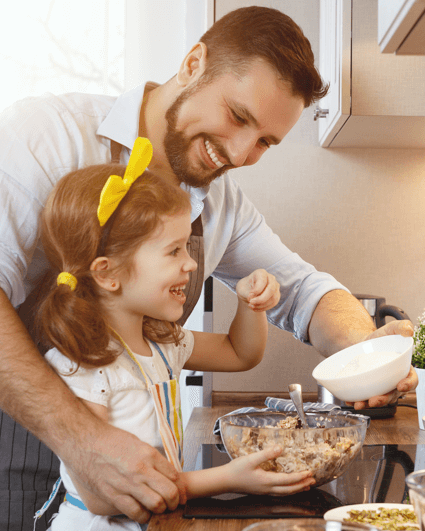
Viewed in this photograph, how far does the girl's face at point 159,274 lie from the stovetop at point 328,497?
269 mm

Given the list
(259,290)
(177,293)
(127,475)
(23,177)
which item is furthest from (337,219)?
(127,475)

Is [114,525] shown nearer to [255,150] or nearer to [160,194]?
[160,194]

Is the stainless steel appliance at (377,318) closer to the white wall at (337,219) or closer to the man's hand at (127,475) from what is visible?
the white wall at (337,219)

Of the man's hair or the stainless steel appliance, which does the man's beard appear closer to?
the man's hair

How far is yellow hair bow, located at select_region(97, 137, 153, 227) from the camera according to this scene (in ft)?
2.91

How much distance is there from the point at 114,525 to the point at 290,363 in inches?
48.5

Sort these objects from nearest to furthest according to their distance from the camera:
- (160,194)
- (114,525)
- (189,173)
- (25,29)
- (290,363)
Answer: (114,525) < (160,194) < (189,173) < (290,363) < (25,29)

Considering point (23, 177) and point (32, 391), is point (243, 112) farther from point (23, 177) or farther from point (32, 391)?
point (32, 391)

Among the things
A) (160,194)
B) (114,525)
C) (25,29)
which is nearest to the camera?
(114,525)

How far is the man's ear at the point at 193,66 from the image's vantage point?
4.18ft

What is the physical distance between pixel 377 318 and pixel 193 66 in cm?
87

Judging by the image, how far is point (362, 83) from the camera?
1.47 m

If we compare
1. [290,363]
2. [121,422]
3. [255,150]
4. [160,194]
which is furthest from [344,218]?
[121,422]

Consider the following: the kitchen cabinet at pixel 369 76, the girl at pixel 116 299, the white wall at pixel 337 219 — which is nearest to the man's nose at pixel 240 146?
the girl at pixel 116 299
